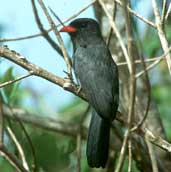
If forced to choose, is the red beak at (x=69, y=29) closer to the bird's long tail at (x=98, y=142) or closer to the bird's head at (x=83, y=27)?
the bird's head at (x=83, y=27)

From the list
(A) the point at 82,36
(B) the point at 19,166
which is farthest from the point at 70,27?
(B) the point at 19,166

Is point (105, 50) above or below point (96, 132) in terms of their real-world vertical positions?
above

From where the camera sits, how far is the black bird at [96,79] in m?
3.37

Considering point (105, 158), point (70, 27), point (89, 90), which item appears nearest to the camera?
point (105, 158)

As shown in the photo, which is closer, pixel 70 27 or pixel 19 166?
pixel 19 166

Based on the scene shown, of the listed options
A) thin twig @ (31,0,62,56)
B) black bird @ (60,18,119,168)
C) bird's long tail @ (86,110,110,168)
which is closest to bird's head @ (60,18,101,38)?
black bird @ (60,18,119,168)

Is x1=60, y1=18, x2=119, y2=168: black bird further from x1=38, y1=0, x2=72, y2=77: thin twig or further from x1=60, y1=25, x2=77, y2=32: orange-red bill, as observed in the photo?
x1=38, y1=0, x2=72, y2=77: thin twig

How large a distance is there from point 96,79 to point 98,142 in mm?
460

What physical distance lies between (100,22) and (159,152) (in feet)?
3.60

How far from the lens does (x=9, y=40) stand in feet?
11.0

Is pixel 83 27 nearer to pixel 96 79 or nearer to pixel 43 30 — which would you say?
pixel 43 30

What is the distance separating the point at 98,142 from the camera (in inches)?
133

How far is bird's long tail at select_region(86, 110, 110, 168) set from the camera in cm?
330

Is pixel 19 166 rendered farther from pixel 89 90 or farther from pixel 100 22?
pixel 100 22
